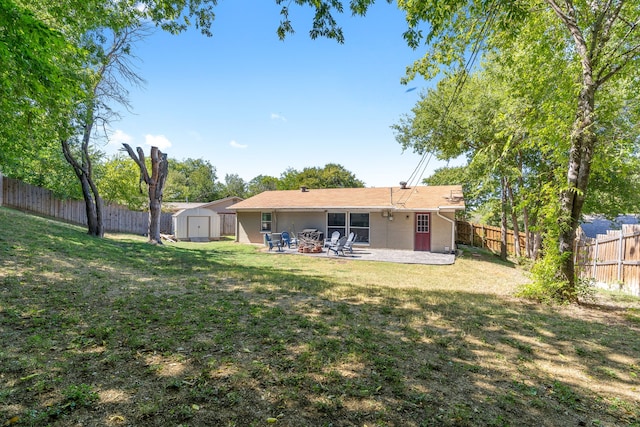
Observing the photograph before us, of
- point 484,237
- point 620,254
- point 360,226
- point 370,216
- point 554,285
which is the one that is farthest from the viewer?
point 484,237

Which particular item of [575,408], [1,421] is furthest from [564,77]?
[1,421]

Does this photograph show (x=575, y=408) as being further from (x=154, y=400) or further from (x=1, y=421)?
(x=1, y=421)

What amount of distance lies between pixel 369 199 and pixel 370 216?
115 cm

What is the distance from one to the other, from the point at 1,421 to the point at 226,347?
180 cm

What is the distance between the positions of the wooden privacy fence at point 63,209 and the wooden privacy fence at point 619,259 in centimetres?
2505

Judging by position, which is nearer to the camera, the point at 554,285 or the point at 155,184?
the point at 554,285

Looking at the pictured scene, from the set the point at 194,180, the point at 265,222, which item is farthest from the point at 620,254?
the point at 194,180

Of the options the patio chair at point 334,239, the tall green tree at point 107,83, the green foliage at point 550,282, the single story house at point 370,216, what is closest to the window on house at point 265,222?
the single story house at point 370,216

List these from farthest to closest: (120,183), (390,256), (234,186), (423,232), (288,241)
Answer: (234,186) → (120,183) → (288,241) → (423,232) → (390,256)

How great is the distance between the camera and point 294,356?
339 centimetres

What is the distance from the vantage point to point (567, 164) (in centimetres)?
700

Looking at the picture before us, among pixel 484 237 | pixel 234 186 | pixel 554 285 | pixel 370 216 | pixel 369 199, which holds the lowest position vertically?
pixel 554 285

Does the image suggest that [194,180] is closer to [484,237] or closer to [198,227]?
[198,227]

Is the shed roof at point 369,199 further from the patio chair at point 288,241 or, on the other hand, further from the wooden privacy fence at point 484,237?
the wooden privacy fence at point 484,237
